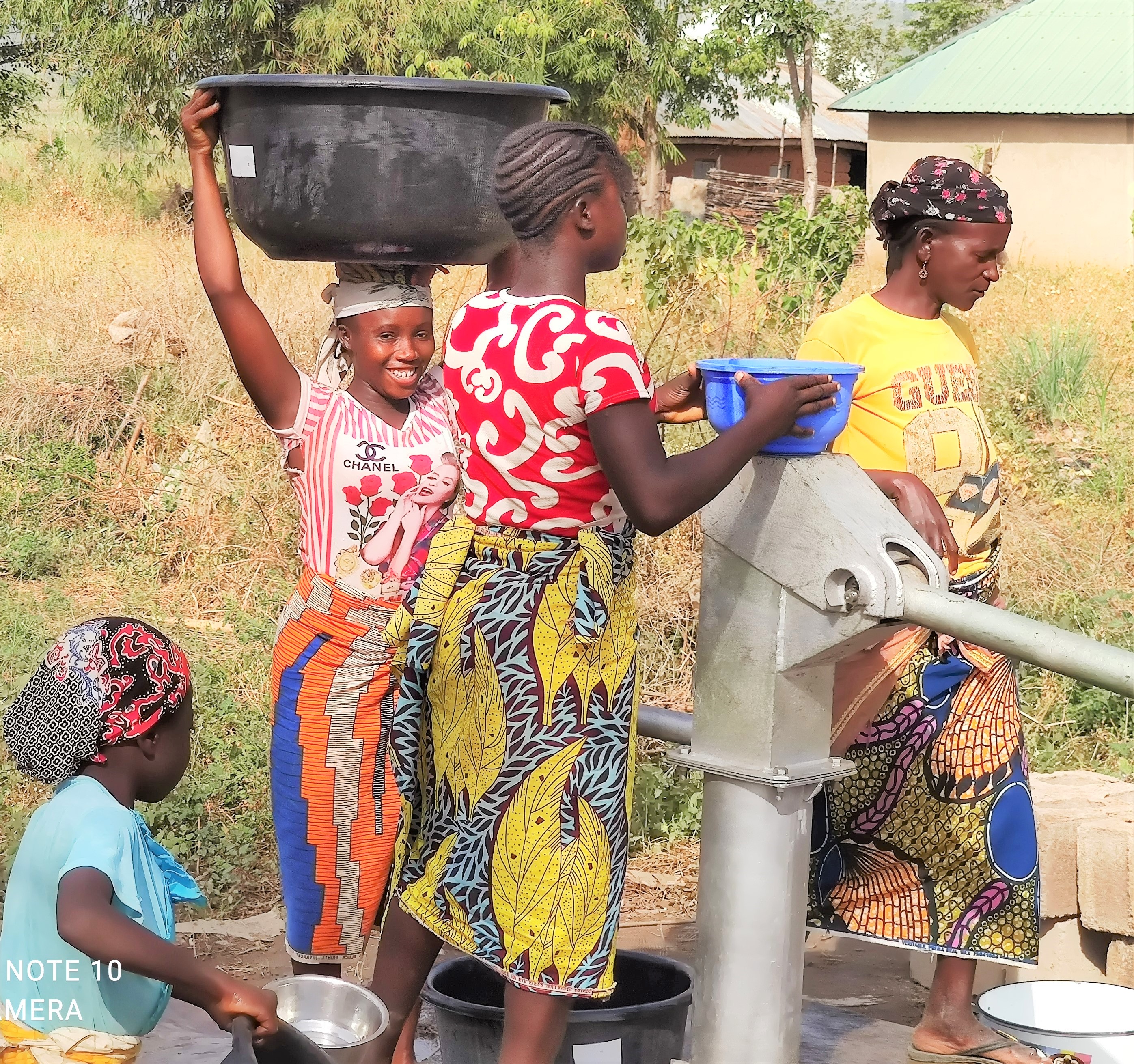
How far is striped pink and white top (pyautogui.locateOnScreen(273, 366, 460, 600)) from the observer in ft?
8.36

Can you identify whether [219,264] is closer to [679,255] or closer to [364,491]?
[364,491]

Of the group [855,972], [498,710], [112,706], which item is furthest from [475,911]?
[855,972]

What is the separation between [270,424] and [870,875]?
1345 millimetres

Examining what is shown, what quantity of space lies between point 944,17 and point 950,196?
98.3 ft

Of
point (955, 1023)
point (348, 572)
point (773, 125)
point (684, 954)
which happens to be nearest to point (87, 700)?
point (348, 572)

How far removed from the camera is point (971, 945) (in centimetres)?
263

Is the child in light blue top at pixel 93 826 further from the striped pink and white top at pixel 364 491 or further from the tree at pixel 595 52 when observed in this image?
the tree at pixel 595 52

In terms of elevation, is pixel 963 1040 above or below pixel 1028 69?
below

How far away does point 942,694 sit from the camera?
260cm

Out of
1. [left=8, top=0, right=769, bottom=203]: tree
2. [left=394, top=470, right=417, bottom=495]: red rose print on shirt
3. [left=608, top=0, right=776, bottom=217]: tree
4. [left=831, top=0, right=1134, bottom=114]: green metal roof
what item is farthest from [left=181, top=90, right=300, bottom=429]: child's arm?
[left=831, top=0, right=1134, bottom=114]: green metal roof

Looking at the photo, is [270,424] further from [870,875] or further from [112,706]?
[870,875]

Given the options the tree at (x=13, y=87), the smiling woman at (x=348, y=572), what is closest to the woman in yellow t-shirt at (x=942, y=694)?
the smiling woman at (x=348, y=572)

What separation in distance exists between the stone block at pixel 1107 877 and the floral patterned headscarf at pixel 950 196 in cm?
127

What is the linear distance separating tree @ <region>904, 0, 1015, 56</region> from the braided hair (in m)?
29.5
